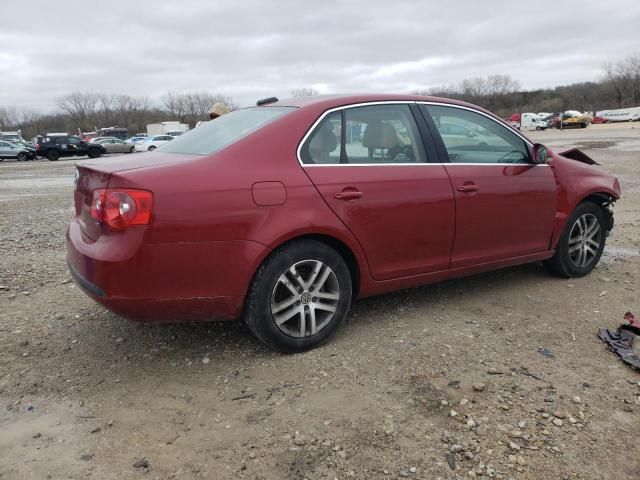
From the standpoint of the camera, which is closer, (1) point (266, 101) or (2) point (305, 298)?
(2) point (305, 298)

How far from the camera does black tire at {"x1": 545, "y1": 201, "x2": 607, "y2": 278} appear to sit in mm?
4578

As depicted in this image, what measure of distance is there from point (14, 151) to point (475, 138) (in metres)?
37.1

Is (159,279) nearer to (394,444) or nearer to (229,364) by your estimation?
(229,364)

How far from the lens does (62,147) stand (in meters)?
33.9

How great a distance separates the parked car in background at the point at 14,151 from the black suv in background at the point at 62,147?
0.88m

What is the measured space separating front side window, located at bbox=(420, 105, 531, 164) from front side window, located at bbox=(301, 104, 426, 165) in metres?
0.26

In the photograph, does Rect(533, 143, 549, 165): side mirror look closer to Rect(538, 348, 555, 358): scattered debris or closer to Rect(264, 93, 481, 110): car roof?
Rect(264, 93, 481, 110): car roof

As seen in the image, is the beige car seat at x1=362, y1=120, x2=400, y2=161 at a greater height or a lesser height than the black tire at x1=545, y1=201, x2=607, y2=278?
greater

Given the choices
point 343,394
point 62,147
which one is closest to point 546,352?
point 343,394

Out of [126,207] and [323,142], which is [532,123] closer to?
[323,142]

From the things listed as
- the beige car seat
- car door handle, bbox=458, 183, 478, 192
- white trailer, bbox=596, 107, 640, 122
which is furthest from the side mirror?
white trailer, bbox=596, 107, 640, 122

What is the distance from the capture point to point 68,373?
125 inches

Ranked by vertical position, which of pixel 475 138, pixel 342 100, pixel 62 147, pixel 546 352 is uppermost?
pixel 342 100

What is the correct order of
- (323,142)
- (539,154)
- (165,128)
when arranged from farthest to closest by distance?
(165,128) → (539,154) → (323,142)
